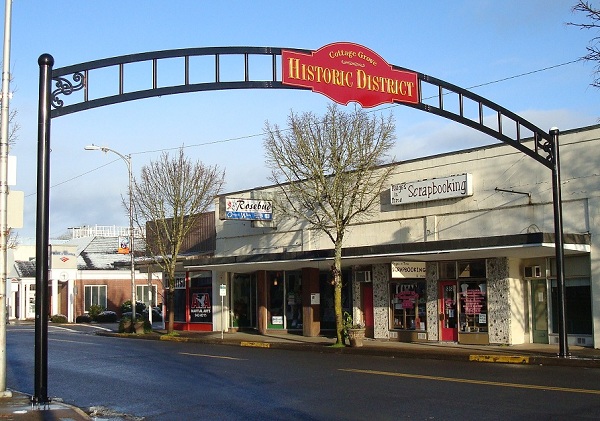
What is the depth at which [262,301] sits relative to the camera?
35625mm

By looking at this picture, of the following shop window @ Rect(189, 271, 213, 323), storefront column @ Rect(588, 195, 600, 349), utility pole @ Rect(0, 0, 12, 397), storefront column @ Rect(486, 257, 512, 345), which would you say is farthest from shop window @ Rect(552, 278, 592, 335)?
shop window @ Rect(189, 271, 213, 323)

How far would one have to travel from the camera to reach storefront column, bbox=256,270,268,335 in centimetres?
3547

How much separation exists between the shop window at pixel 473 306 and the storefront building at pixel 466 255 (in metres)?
0.04

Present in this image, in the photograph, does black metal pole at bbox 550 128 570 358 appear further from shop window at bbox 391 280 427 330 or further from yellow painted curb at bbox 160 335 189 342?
yellow painted curb at bbox 160 335 189 342

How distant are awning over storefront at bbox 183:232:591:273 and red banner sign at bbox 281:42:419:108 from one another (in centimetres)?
747

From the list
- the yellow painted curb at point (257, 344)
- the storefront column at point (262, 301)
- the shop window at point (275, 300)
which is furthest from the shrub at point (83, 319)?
the yellow painted curb at point (257, 344)

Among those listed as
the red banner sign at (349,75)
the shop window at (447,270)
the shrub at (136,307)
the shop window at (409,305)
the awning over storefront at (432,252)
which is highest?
the red banner sign at (349,75)

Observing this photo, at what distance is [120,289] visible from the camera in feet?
207

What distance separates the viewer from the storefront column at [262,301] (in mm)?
35469

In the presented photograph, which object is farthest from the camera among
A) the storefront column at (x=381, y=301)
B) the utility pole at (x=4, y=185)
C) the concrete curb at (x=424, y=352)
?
the storefront column at (x=381, y=301)

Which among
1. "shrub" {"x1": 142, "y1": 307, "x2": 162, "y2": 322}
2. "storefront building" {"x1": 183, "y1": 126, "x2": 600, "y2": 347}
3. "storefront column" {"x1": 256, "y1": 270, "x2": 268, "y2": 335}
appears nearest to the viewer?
"storefront building" {"x1": 183, "y1": 126, "x2": 600, "y2": 347}

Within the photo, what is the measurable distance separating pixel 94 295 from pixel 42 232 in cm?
5202

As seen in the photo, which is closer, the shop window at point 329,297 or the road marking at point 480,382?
the road marking at point 480,382

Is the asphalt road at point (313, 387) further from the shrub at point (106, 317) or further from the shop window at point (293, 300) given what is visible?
the shrub at point (106, 317)
